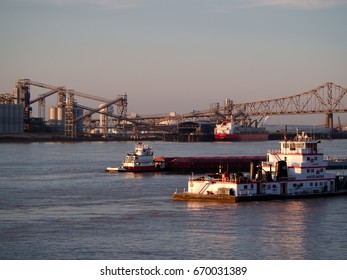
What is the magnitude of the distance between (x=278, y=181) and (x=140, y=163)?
1078 inches

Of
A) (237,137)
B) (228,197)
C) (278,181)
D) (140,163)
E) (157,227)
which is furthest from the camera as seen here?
(237,137)

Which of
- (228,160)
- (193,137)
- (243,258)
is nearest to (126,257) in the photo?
(243,258)

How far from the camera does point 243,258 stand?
96.2 feet

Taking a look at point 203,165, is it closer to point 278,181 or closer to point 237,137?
point 278,181

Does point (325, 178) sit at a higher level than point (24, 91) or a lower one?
lower

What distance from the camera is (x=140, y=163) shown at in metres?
71.4

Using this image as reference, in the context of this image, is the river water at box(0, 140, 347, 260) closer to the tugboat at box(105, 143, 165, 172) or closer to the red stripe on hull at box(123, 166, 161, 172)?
the red stripe on hull at box(123, 166, 161, 172)

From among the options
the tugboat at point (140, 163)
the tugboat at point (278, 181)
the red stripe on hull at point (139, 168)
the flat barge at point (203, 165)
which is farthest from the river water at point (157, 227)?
the flat barge at point (203, 165)

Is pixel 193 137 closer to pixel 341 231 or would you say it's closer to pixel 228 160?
pixel 228 160

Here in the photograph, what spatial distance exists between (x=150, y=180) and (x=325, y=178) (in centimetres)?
1734

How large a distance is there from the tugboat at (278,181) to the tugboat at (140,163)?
25263 mm

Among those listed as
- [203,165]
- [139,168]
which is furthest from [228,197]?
[203,165]

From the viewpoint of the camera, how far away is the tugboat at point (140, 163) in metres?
70.9

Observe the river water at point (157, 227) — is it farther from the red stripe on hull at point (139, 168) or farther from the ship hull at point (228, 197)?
the red stripe on hull at point (139, 168)
